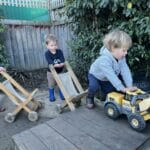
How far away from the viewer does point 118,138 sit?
2344mm

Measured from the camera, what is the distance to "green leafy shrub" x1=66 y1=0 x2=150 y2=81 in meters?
3.27

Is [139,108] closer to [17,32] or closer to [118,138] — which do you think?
[118,138]

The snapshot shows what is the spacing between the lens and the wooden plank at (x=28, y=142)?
229cm

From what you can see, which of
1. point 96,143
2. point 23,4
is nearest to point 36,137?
point 96,143

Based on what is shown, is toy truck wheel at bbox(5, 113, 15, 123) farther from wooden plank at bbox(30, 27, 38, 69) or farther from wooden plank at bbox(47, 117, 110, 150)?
wooden plank at bbox(30, 27, 38, 69)

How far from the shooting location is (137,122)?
245 centimetres

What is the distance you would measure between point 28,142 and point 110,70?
1.28m

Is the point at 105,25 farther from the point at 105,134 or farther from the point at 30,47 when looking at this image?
the point at 30,47

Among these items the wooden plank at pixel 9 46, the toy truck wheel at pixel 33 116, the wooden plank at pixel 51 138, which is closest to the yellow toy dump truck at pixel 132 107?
the wooden plank at pixel 51 138

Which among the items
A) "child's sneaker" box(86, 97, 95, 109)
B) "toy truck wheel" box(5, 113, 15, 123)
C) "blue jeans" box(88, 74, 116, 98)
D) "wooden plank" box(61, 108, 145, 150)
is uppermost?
"blue jeans" box(88, 74, 116, 98)

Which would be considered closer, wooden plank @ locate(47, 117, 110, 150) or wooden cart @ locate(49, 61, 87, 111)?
wooden plank @ locate(47, 117, 110, 150)

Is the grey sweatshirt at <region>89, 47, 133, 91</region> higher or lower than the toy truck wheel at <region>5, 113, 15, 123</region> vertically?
higher

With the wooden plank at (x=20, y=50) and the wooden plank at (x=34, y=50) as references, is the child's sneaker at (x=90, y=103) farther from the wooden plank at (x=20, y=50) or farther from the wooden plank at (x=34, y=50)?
the wooden plank at (x=34, y=50)

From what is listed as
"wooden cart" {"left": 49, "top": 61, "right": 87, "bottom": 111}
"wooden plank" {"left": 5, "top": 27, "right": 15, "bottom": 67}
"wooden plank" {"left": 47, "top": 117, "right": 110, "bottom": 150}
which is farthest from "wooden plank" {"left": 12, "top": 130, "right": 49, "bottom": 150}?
"wooden plank" {"left": 5, "top": 27, "right": 15, "bottom": 67}
